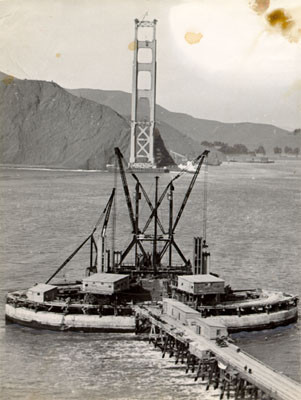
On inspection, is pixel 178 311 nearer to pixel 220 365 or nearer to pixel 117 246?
pixel 220 365

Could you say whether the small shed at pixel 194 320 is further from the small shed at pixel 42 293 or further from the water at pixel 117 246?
the small shed at pixel 42 293

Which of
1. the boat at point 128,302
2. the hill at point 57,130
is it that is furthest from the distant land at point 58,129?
the boat at point 128,302

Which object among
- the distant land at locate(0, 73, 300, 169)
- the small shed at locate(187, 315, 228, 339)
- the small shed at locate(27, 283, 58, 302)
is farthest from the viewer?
the distant land at locate(0, 73, 300, 169)

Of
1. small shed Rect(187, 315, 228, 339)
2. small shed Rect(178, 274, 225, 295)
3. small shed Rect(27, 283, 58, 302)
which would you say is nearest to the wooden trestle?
small shed Rect(187, 315, 228, 339)

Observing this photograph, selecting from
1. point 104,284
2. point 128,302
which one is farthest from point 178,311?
point 104,284

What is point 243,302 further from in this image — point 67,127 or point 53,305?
point 67,127

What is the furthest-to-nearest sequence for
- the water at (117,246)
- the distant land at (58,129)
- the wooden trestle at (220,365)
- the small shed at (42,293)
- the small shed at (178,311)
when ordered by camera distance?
the distant land at (58,129), the small shed at (42,293), the small shed at (178,311), the water at (117,246), the wooden trestle at (220,365)

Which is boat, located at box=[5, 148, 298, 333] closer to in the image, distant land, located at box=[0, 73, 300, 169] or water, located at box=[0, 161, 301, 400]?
water, located at box=[0, 161, 301, 400]
